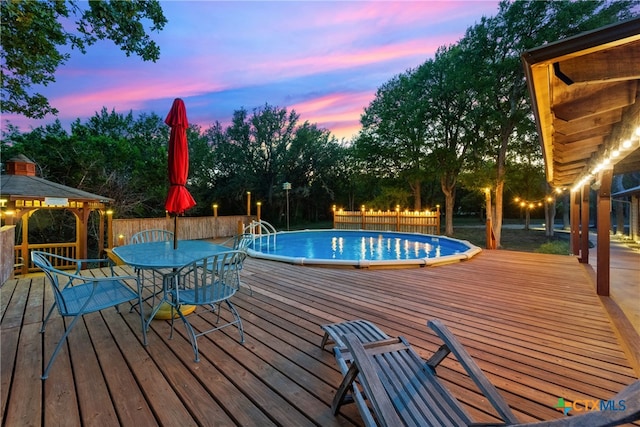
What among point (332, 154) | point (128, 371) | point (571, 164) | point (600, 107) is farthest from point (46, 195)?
point (332, 154)

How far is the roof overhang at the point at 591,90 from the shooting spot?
141cm

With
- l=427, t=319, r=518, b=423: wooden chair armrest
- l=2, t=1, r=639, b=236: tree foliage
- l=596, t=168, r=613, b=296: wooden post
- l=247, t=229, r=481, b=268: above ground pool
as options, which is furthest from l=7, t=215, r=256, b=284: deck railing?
l=596, t=168, r=613, b=296: wooden post

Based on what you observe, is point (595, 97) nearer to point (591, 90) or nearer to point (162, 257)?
point (591, 90)

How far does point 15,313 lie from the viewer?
296 cm

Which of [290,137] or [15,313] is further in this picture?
[290,137]

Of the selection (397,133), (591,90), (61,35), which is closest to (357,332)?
(591,90)

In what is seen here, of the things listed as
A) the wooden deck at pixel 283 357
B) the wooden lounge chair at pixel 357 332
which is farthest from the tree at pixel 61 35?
the wooden lounge chair at pixel 357 332

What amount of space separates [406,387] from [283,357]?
1.08 metres

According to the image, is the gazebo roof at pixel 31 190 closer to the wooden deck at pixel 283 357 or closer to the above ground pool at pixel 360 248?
the wooden deck at pixel 283 357

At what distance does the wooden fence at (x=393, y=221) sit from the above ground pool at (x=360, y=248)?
31.6 inches

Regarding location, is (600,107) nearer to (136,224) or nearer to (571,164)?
(571,164)

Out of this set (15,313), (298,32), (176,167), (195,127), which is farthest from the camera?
(195,127)

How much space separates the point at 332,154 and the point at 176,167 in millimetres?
18725

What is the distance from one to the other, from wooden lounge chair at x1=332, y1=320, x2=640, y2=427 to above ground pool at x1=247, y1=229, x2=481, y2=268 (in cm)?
368
